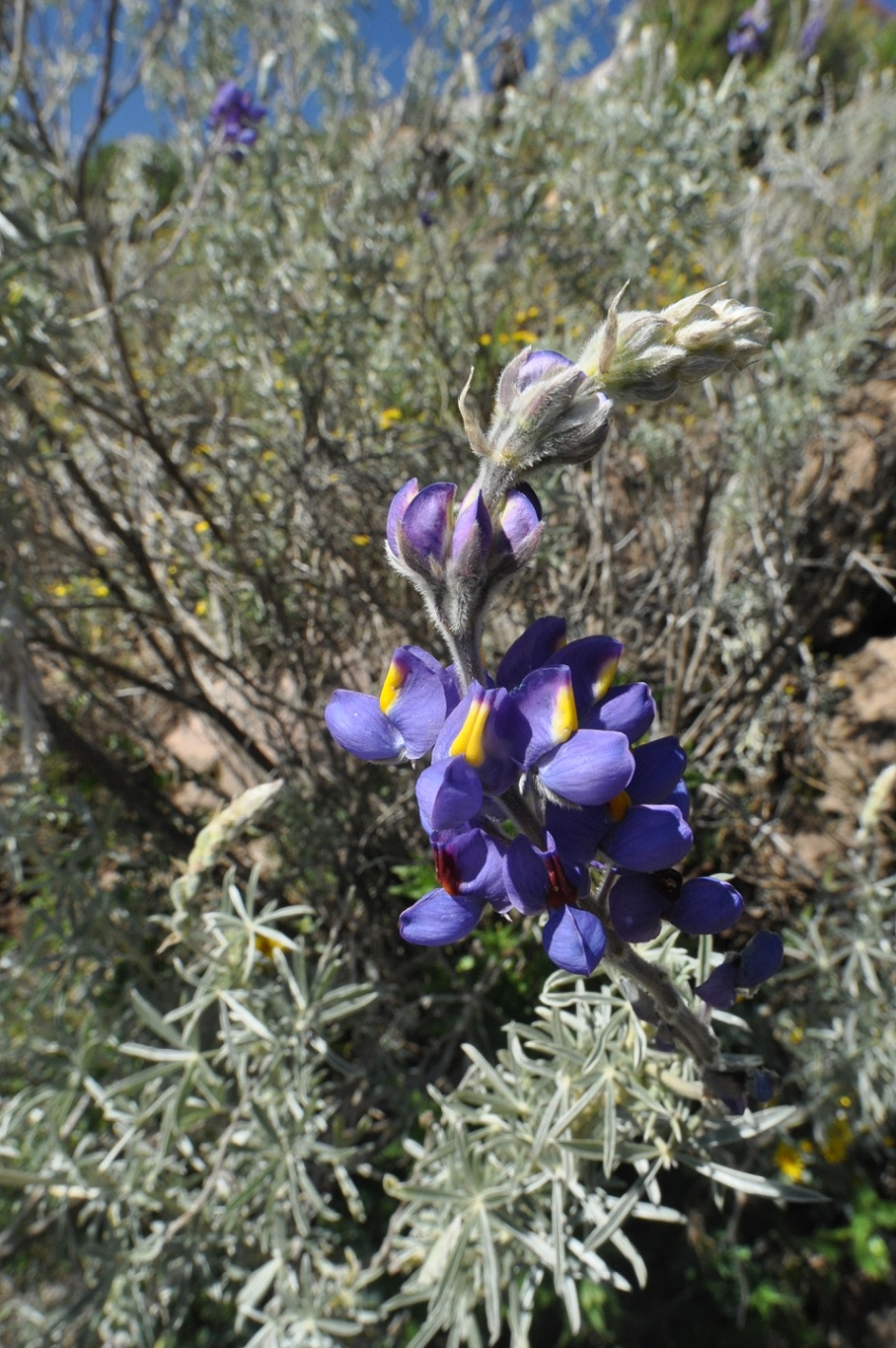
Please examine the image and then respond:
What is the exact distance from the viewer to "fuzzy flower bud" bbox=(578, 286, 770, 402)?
0.87 meters

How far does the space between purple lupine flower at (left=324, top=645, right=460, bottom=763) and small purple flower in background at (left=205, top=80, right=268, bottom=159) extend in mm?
3334

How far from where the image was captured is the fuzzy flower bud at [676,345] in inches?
34.1

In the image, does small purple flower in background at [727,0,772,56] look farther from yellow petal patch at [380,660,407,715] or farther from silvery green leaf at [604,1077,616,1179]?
silvery green leaf at [604,1077,616,1179]

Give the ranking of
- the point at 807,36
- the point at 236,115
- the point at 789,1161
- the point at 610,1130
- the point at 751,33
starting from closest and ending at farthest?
the point at 610,1130
the point at 789,1161
the point at 236,115
the point at 751,33
the point at 807,36

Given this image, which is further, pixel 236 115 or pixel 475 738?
pixel 236 115

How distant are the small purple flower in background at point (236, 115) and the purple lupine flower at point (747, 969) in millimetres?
3653

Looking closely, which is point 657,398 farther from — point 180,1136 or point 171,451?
point 171,451

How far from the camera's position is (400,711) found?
1034mm

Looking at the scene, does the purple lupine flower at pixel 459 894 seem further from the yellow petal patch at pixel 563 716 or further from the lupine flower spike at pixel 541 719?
the yellow petal patch at pixel 563 716

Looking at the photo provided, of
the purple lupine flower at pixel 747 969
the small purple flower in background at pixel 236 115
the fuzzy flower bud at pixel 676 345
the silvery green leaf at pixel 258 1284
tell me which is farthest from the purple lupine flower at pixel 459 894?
the small purple flower in background at pixel 236 115

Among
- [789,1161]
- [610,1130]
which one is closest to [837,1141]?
[789,1161]

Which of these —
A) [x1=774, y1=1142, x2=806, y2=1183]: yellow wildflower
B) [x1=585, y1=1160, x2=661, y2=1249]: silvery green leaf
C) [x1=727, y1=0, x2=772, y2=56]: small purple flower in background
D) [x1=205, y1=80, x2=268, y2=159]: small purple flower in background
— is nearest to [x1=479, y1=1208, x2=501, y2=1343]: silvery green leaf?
[x1=585, y1=1160, x2=661, y2=1249]: silvery green leaf

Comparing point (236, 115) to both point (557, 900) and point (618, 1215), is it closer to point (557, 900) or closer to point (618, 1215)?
point (557, 900)

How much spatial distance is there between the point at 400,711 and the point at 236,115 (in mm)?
3558
